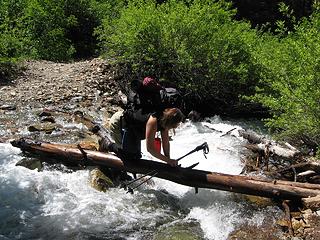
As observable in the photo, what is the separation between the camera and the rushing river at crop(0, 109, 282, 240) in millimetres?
6293

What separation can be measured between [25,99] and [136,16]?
423cm

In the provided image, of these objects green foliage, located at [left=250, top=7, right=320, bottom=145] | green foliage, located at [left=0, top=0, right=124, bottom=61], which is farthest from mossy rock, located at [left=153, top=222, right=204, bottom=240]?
green foliage, located at [left=0, top=0, right=124, bottom=61]

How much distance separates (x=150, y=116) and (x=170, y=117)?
0.27m

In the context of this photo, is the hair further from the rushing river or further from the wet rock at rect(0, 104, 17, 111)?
the wet rock at rect(0, 104, 17, 111)

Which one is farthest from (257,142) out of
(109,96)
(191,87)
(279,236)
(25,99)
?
(25,99)

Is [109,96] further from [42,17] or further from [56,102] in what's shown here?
[42,17]

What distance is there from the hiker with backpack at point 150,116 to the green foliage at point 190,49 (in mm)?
6219

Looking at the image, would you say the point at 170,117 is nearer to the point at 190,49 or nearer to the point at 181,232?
the point at 181,232

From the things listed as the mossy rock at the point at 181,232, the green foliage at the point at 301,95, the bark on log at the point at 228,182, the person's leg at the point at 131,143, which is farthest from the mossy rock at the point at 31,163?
the green foliage at the point at 301,95

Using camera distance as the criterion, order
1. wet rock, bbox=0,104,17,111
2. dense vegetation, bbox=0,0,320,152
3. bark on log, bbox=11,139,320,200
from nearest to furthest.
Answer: bark on log, bbox=11,139,320,200 < wet rock, bbox=0,104,17,111 < dense vegetation, bbox=0,0,320,152

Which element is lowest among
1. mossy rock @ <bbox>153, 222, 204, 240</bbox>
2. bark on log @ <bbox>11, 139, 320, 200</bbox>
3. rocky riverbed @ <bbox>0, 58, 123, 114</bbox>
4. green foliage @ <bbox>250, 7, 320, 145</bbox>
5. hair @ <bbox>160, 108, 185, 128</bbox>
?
rocky riverbed @ <bbox>0, 58, 123, 114</bbox>

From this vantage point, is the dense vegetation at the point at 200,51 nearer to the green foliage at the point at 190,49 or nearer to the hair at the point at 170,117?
the green foliage at the point at 190,49

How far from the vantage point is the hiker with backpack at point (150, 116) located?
228 inches

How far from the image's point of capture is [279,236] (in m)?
6.23
